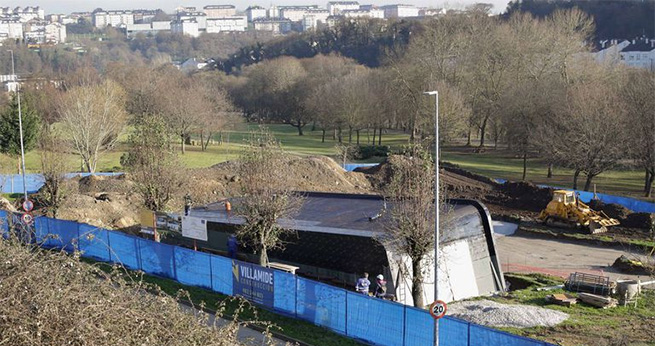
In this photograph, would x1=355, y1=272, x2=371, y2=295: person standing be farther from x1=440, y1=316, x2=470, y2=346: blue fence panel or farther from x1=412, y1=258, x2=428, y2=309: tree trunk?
x1=440, y1=316, x2=470, y2=346: blue fence panel

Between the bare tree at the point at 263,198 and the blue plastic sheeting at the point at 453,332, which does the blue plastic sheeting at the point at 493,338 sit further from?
the bare tree at the point at 263,198

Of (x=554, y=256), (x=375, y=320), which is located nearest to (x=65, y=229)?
(x=375, y=320)

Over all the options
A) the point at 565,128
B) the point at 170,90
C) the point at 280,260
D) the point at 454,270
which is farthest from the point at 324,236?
the point at 170,90

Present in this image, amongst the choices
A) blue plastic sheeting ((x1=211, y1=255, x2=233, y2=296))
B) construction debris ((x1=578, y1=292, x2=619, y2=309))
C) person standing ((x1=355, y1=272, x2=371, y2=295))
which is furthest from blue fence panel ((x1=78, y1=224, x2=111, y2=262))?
construction debris ((x1=578, y1=292, x2=619, y2=309))

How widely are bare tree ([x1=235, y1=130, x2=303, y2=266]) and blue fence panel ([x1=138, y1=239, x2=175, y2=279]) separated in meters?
2.65

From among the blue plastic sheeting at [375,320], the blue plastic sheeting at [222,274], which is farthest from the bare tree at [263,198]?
the blue plastic sheeting at [375,320]

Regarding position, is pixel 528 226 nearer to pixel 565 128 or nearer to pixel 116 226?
pixel 565 128

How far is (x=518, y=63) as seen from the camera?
6875 centimetres

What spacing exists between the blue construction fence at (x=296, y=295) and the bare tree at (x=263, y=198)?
1.73 meters

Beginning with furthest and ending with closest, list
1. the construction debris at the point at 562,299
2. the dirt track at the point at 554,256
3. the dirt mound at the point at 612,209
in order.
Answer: the dirt mound at the point at 612,209
the dirt track at the point at 554,256
the construction debris at the point at 562,299

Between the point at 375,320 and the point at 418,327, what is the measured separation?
1438 mm

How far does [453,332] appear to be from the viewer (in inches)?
659

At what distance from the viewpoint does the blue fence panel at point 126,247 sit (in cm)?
2616

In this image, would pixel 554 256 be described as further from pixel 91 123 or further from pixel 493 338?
pixel 91 123
